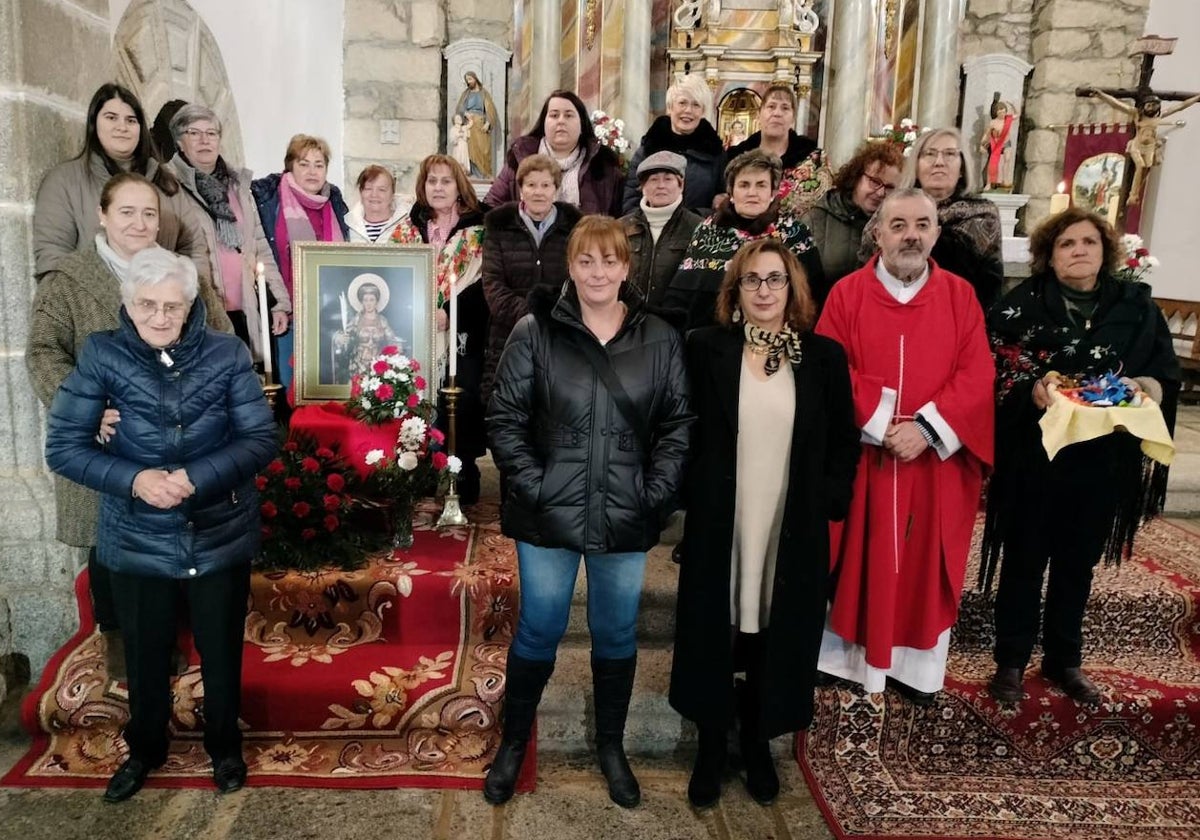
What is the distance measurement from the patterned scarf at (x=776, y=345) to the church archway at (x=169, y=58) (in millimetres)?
3814

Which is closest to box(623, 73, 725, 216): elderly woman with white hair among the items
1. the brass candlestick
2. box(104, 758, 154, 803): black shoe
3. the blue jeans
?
the brass candlestick

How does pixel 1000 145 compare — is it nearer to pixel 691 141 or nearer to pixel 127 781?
pixel 691 141

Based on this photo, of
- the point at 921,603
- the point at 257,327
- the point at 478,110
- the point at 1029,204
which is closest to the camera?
the point at 921,603

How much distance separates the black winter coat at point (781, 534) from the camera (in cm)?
233

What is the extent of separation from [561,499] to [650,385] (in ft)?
1.28

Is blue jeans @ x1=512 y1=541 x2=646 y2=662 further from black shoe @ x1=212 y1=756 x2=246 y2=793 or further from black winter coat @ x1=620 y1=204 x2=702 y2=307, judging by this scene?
black winter coat @ x1=620 y1=204 x2=702 y2=307

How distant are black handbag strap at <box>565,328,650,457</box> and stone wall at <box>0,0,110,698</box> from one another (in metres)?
2.16

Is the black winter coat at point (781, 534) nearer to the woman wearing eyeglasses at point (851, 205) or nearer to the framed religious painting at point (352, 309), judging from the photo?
the woman wearing eyeglasses at point (851, 205)

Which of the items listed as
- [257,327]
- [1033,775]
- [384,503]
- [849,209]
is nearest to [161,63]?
[257,327]

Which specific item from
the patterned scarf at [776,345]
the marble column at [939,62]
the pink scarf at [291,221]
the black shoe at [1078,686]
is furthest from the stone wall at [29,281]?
the marble column at [939,62]

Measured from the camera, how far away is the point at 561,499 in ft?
7.22

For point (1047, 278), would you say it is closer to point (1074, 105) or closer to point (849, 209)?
point (849, 209)

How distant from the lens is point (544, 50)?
7879 millimetres

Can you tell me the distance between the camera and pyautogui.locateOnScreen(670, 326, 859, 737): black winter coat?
2326 millimetres
